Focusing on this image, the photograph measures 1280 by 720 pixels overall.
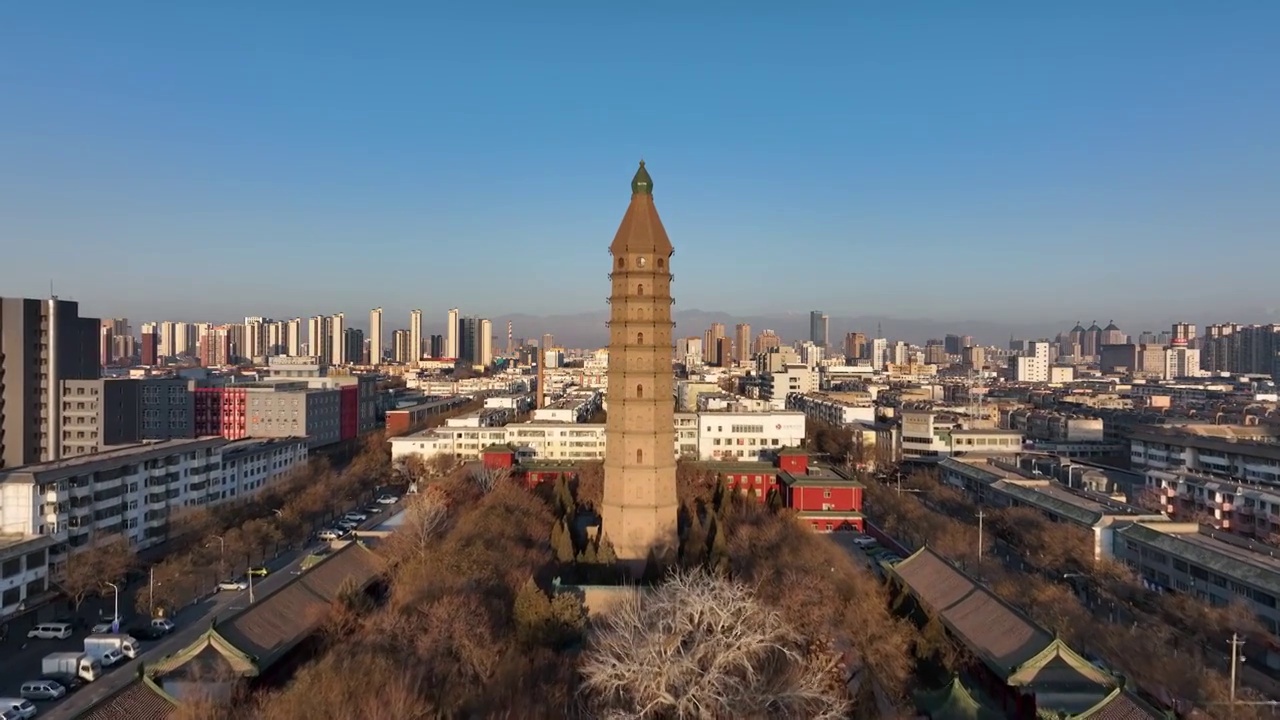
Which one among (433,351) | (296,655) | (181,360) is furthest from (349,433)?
(433,351)

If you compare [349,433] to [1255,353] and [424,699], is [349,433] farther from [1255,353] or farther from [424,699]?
[1255,353]

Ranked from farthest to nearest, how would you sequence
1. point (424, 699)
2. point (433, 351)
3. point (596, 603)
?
1. point (433, 351)
2. point (596, 603)
3. point (424, 699)

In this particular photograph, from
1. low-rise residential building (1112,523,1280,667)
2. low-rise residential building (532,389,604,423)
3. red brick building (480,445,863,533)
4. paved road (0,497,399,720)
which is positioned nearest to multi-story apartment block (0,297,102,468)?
paved road (0,497,399,720)

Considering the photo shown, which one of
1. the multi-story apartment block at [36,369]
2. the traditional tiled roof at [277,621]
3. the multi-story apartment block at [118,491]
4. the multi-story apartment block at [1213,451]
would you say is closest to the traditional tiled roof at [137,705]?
the traditional tiled roof at [277,621]

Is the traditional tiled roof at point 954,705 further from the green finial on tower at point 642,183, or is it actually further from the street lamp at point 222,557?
the street lamp at point 222,557

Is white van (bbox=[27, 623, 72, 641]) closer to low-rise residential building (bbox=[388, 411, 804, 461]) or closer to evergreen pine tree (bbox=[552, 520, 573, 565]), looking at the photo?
evergreen pine tree (bbox=[552, 520, 573, 565])

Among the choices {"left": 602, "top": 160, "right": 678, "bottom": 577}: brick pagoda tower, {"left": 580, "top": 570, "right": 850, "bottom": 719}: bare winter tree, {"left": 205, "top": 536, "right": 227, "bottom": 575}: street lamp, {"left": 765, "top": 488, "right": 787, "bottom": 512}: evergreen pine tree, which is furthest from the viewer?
{"left": 765, "top": 488, "right": 787, "bottom": 512}: evergreen pine tree
